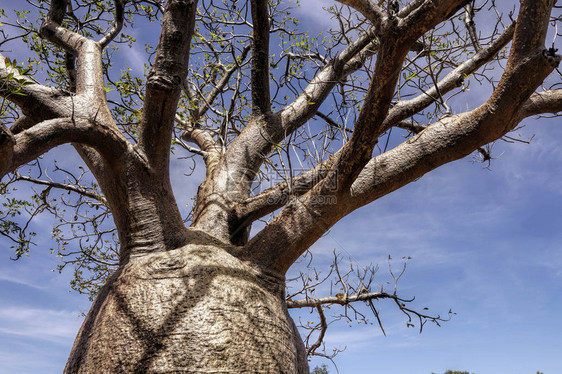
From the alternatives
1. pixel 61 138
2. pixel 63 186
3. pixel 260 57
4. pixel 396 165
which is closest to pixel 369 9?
pixel 396 165

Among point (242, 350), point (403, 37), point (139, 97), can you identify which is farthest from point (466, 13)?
point (242, 350)

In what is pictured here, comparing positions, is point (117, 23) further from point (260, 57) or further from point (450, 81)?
point (450, 81)

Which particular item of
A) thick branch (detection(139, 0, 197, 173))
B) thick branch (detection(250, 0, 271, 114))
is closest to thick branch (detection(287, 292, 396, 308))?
thick branch (detection(250, 0, 271, 114))

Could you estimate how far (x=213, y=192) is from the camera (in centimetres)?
423

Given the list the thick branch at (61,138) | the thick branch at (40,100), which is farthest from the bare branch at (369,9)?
the thick branch at (40,100)

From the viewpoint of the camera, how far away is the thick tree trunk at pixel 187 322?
8.56ft

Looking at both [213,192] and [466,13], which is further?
[466,13]

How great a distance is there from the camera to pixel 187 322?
2705 millimetres

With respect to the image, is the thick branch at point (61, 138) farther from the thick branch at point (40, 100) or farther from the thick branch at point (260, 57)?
the thick branch at point (260, 57)

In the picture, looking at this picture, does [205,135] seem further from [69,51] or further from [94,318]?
[94,318]

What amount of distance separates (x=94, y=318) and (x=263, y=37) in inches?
122

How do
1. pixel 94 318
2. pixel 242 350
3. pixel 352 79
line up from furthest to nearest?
pixel 352 79 < pixel 94 318 < pixel 242 350

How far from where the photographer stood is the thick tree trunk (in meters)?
2.61

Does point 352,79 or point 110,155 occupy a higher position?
point 352,79
